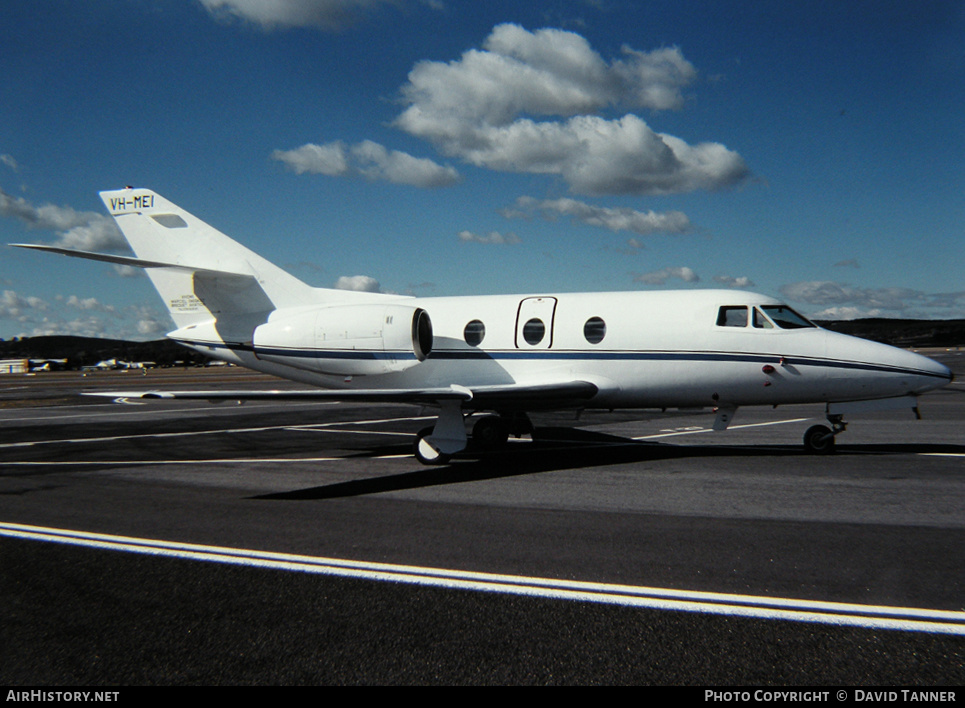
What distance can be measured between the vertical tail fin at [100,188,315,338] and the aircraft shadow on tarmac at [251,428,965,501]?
4.16 m

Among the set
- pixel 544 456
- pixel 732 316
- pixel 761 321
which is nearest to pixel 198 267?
pixel 544 456

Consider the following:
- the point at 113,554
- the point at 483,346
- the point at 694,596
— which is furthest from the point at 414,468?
the point at 694,596

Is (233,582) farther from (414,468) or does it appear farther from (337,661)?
(414,468)

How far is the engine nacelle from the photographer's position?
41.5 ft

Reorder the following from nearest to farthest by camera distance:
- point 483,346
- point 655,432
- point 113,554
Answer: point 113,554
point 483,346
point 655,432

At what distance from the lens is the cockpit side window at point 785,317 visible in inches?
446

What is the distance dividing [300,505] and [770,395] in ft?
26.8

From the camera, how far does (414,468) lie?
11.3 meters

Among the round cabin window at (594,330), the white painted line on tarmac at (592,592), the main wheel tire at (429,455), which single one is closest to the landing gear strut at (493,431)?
the main wheel tire at (429,455)

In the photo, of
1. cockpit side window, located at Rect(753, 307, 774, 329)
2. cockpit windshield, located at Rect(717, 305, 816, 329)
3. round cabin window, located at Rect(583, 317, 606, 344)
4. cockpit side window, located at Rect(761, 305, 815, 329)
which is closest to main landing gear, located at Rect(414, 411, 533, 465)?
round cabin window, located at Rect(583, 317, 606, 344)

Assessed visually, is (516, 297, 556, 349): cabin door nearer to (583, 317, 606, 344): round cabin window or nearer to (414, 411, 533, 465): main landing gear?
(583, 317, 606, 344): round cabin window

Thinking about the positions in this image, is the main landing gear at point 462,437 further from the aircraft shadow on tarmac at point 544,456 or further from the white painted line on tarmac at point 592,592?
the white painted line on tarmac at point 592,592

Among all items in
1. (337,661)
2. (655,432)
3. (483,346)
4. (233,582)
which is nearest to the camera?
(337,661)

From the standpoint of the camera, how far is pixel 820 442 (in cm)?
1155
